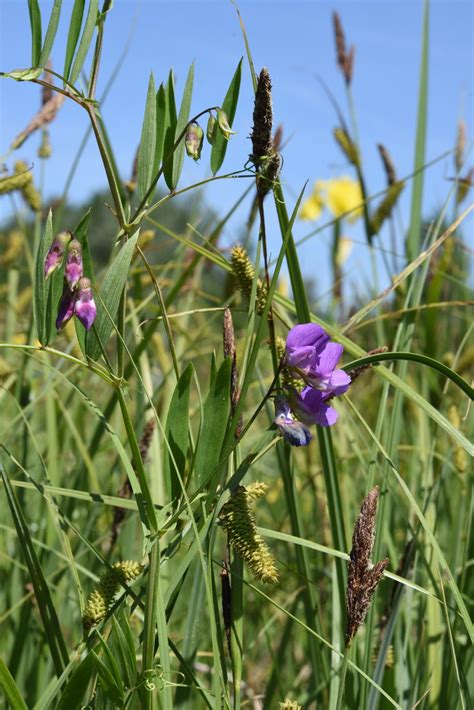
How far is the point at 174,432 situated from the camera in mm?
747

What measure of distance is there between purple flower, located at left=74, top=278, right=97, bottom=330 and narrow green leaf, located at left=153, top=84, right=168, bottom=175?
0.43 ft

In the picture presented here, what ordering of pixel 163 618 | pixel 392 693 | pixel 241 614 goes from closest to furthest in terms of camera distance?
pixel 163 618
pixel 241 614
pixel 392 693

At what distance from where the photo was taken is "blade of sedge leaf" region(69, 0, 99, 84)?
28.7 inches

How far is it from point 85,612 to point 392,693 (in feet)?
1.50

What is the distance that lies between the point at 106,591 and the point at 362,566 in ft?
0.84

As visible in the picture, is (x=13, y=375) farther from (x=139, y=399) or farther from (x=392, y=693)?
(x=392, y=693)

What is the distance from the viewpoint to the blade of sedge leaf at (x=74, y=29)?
0.74m

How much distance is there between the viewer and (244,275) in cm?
77

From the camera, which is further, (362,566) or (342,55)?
(342,55)

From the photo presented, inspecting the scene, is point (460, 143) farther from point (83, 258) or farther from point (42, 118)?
point (83, 258)

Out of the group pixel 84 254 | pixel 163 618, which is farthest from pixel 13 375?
pixel 163 618

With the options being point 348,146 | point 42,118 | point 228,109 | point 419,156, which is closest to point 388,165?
point 348,146

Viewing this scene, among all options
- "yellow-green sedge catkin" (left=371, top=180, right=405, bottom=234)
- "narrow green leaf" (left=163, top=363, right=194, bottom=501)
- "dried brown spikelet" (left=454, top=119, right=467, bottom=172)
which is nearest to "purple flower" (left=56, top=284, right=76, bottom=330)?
"narrow green leaf" (left=163, top=363, right=194, bottom=501)

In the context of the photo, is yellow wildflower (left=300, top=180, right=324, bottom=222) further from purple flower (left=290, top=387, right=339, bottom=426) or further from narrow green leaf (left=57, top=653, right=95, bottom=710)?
narrow green leaf (left=57, top=653, right=95, bottom=710)
